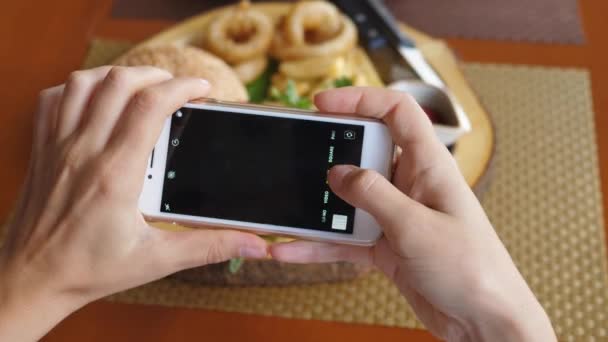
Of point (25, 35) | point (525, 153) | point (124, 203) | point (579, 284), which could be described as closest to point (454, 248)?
point (124, 203)

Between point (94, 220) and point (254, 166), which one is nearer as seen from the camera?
point (94, 220)

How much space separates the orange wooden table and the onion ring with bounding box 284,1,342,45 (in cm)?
27

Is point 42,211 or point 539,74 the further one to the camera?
point 539,74

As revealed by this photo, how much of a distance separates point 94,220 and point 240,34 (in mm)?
570

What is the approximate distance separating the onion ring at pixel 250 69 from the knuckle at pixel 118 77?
420mm

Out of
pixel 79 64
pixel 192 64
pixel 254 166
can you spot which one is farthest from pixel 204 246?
pixel 79 64

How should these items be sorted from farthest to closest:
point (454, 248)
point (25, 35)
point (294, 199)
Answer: point (25, 35) → point (294, 199) → point (454, 248)

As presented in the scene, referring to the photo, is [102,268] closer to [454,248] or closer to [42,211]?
[42,211]

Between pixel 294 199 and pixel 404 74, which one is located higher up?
pixel 404 74

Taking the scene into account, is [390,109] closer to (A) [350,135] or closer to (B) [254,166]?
(A) [350,135]

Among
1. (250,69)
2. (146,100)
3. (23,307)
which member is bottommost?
(23,307)

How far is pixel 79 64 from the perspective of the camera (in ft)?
3.72

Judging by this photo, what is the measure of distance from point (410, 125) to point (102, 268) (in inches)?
13.4

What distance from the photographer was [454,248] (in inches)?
21.0
